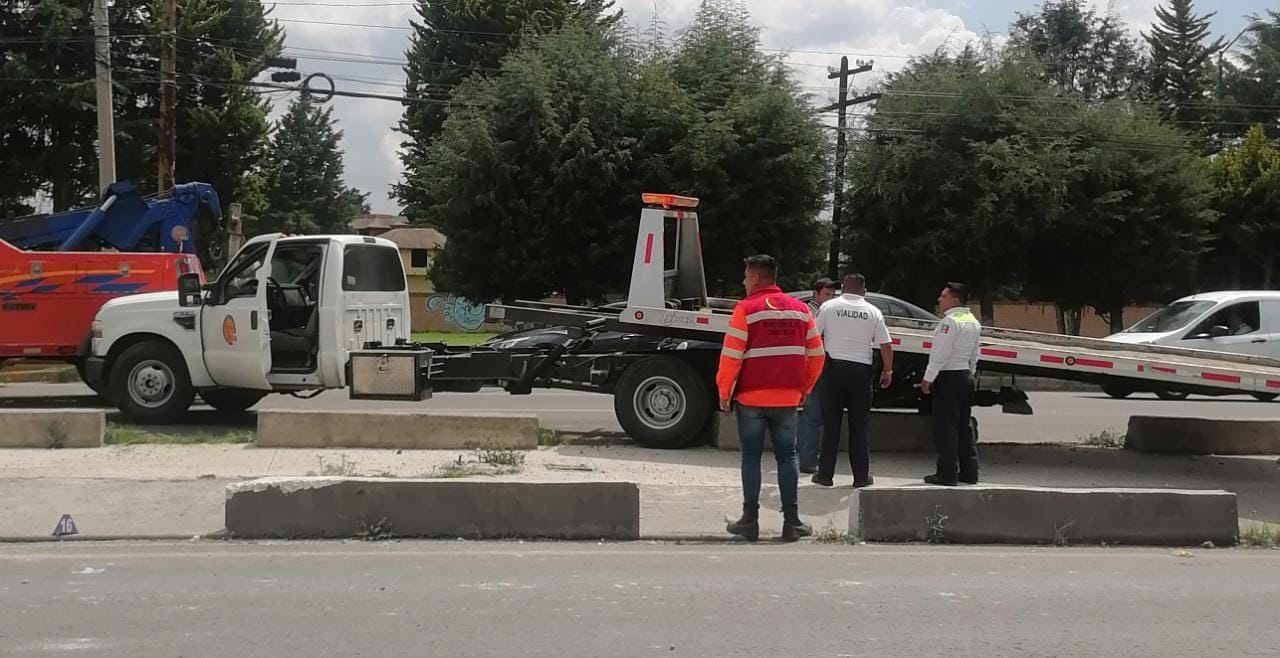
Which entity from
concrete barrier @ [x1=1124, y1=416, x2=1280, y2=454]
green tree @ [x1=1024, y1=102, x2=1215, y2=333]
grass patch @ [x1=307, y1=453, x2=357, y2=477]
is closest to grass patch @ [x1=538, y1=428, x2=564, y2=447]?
grass patch @ [x1=307, y1=453, x2=357, y2=477]

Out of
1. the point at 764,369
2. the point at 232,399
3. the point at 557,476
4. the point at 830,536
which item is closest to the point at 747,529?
the point at 830,536

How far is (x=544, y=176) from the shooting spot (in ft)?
81.5

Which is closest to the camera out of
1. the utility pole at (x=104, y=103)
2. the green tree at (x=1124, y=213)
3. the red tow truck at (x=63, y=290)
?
the red tow truck at (x=63, y=290)

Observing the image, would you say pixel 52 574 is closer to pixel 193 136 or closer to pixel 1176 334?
pixel 1176 334

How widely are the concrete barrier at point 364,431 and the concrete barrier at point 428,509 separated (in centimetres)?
302

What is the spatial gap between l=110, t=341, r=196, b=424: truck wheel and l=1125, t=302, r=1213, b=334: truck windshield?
540 inches

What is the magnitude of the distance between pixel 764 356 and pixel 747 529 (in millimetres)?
1177

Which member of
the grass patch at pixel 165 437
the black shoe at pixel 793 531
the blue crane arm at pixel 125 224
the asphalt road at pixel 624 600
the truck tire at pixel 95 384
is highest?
the blue crane arm at pixel 125 224

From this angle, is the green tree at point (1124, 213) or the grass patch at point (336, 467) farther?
the green tree at point (1124, 213)

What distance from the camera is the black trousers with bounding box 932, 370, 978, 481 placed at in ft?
30.3

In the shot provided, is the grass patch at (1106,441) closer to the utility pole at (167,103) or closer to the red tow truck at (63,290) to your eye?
the red tow truck at (63,290)

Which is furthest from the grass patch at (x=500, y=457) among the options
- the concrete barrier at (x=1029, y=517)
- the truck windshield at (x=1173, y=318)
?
the truck windshield at (x=1173, y=318)

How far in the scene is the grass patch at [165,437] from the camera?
10.6 m

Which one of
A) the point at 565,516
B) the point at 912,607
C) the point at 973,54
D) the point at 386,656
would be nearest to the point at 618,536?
the point at 565,516
